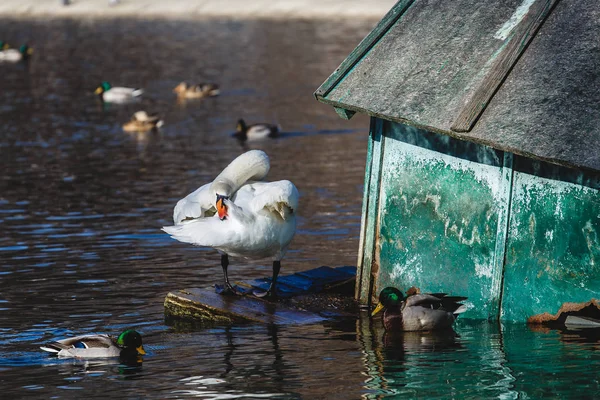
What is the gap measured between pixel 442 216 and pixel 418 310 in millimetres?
955

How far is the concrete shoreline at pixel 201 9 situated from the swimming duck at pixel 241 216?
A: 50209 mm

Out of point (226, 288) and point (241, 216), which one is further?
point (226, 288)

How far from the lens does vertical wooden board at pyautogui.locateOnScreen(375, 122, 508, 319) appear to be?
11.0 metres

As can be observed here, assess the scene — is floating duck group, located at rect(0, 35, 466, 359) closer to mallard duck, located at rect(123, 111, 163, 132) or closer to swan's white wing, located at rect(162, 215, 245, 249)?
swan's white wing, located at rect(162, 215, 245, 249)

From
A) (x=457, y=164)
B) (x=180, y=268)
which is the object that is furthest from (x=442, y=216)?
(x=180, y=268)

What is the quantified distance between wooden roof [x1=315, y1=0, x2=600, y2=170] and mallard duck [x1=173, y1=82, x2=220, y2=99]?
2185 cm

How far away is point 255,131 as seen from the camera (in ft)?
85.4

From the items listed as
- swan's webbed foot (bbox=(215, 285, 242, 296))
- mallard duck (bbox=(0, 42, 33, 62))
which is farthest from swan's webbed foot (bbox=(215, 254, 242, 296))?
mallard duck (bbox=(0, 42, 33, 62))

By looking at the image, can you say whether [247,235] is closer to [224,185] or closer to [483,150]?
[224,185]

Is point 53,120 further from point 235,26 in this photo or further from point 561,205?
point 235,26

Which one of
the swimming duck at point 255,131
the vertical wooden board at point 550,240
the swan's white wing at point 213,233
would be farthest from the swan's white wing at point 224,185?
the swimming duck at point 255,131

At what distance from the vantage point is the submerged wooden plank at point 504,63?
10.4 m

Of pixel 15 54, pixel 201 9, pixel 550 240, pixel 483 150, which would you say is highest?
pixel 201 9

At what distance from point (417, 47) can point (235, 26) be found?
169ft
